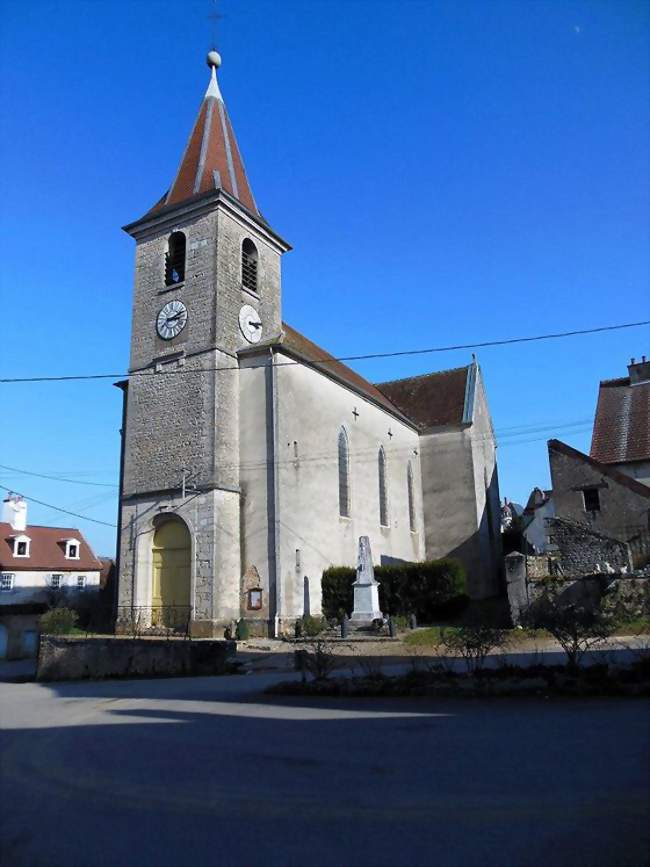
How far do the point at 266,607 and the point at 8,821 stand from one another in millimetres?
15990

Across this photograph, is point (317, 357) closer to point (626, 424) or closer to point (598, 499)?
point (598, 499)

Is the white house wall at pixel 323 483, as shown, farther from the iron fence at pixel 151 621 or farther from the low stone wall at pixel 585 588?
the low stone wall at pixel 585 588

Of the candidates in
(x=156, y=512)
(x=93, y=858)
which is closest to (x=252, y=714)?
(x=93, y=858)

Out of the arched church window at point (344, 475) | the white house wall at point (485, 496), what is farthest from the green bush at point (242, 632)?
the white house wall at point (485, 496)

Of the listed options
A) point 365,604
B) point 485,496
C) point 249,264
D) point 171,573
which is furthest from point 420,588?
point 249,264

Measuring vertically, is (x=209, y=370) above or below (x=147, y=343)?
below

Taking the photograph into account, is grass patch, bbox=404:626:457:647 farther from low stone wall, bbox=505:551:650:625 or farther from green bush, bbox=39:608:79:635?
green bush, bbox=39:608:79:635

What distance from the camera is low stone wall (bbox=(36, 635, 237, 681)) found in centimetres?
1353

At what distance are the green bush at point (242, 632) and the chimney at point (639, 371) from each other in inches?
938

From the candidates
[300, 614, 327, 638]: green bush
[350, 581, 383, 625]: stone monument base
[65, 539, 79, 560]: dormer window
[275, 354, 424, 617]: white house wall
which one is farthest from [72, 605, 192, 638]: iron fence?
[65, 539, 79, 560]: dormer window

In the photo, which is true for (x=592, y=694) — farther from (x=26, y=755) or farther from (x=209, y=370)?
(x=209, y=370)

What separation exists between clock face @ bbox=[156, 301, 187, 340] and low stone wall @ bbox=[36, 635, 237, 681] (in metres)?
12.4

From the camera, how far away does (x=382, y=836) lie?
4.22 metres

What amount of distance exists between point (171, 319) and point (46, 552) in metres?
19.7
